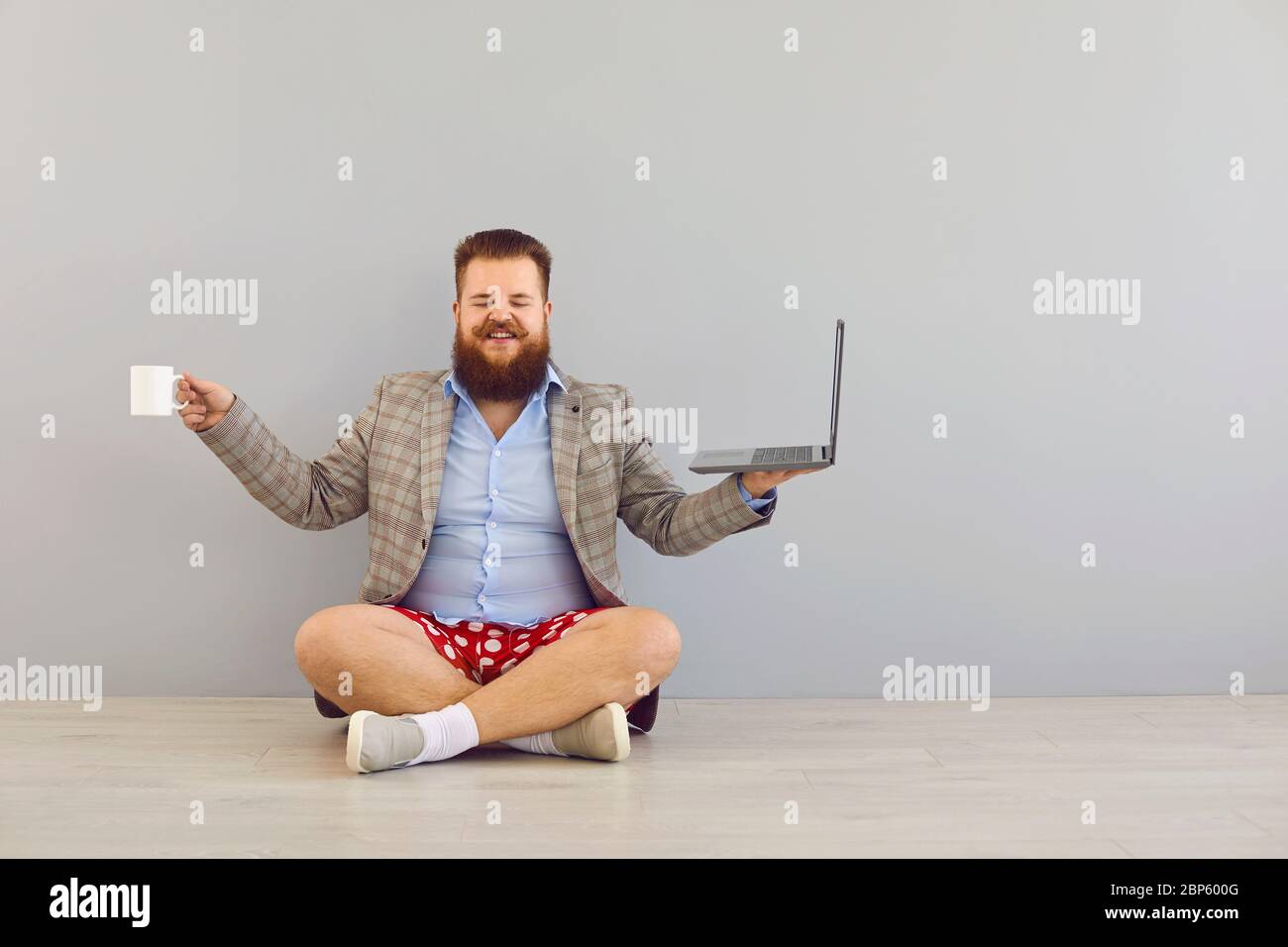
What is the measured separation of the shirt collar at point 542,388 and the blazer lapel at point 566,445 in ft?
0.04

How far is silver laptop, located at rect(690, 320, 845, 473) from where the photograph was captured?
2.27m

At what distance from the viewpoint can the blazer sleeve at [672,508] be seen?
2.46 m

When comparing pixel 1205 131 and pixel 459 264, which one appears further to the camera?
pixel 1205 131

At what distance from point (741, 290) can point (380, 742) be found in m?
1.43

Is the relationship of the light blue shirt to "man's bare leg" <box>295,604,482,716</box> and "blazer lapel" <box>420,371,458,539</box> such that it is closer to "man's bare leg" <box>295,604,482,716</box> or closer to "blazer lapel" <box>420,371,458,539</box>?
"blazer lapel" <box>420,371,458,539</box>

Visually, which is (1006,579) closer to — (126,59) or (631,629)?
(631,629)

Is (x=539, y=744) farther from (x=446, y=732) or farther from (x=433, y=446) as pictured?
(x=433, y=446)

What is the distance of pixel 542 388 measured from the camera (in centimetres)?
267

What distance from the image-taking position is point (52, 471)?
2924 mm

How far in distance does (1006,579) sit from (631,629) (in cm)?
113

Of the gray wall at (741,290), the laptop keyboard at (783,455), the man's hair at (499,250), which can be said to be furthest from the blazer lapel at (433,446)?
the laptop keyboard at (783,455)

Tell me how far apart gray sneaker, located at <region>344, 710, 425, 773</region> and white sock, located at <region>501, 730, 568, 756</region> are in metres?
0.23

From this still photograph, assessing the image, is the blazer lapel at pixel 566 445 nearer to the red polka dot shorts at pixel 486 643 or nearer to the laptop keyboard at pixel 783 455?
the red polka dot shorts at pixel 486 643
